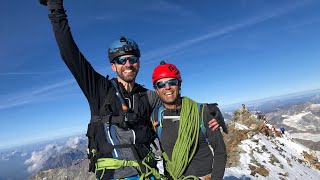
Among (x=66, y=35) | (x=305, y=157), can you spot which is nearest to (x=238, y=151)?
(x=305, y=157)

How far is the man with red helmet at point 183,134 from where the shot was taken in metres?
6.48

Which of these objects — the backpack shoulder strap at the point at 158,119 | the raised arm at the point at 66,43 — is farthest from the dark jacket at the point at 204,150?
the raised arm at the point at 66,43

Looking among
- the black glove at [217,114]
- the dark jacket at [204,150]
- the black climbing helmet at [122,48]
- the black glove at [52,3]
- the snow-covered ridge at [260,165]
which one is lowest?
the snow-covered ridge at [260,165]

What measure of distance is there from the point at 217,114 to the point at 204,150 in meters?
0.97

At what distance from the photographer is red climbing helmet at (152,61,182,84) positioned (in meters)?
6.97

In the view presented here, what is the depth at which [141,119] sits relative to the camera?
625cm

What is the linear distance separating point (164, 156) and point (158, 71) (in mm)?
2098

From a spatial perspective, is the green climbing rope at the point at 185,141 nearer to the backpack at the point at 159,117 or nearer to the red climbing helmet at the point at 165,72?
the backpack at the point at 159,117

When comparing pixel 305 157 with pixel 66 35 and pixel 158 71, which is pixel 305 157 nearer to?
pixel 158 71

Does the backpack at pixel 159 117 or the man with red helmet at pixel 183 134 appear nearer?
the man with red helmet at pixel 183 134

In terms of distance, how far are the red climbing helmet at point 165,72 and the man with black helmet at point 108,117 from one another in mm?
967

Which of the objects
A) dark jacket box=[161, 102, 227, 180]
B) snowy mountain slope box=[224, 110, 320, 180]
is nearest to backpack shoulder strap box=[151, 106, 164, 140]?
dark jacket box=[161, 102, 227, 180]

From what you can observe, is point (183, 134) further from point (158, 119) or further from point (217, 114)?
point (217, 114)

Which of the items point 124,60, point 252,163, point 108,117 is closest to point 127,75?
point 124,60
